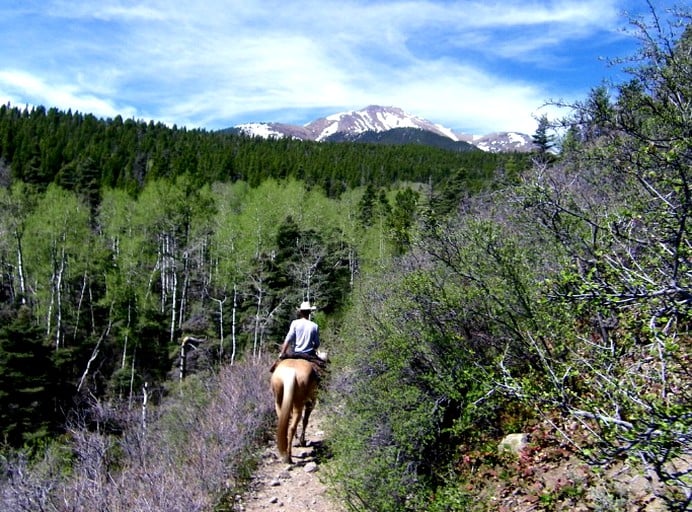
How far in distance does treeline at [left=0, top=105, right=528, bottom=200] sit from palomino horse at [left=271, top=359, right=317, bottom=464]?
46.1 meters

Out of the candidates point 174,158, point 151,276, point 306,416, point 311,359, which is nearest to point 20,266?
point 151,276

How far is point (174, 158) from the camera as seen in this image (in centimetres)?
7094

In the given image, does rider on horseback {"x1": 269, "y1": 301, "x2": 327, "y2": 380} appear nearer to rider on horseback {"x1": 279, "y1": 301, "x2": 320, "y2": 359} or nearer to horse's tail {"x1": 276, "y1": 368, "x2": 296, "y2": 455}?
rider on horseback {"x1": 279, "y1": 301, "x2": 320, "y2": 359}

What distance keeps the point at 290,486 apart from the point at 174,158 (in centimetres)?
7088

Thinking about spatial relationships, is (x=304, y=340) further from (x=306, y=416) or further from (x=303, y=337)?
(x=306, y=416)

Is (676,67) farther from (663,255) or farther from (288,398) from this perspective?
(288,398)

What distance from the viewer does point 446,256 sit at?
6645mm

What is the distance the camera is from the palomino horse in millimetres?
6324

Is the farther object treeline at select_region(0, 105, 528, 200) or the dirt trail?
treeline at select_region(0, 105, 528, 200)

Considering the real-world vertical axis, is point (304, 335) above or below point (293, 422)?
above

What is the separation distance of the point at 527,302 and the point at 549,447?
1506 mm

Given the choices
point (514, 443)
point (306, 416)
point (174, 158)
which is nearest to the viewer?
point (514, 443)

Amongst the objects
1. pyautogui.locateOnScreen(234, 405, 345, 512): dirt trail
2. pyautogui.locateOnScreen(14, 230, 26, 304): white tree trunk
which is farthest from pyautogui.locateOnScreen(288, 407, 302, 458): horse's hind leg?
pyautogui.locateOnScreen(14, 230, 26, 304): white tree trunk

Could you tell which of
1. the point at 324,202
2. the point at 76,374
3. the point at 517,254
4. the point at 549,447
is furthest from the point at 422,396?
the point at 324,202
